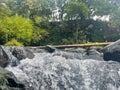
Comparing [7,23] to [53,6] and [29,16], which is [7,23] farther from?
[53,6]

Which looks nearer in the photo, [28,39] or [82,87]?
[82,87]

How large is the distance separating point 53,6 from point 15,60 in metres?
20.6

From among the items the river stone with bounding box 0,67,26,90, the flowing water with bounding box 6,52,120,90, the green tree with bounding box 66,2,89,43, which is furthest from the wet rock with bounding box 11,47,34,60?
the green tree with bounding box 66,2,89,43

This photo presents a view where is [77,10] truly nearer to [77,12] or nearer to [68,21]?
[77,12]

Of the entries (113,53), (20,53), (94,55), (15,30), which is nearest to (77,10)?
(15,30)

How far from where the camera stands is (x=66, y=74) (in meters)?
10.3

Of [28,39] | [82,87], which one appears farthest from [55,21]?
[82,87]

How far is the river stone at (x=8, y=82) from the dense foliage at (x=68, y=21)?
1492 centimetres

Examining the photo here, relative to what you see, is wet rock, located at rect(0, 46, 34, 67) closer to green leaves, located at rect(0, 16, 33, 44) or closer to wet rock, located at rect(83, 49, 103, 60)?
wet rock, located at rect(83, 49, 103, 60)

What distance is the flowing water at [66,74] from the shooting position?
31.5 ft

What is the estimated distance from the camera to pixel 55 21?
28.4 m

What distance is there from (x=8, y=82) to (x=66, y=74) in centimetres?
276

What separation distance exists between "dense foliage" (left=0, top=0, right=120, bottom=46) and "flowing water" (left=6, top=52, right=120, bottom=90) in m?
12.1

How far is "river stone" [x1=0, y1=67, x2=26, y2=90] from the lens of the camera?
770 cm
